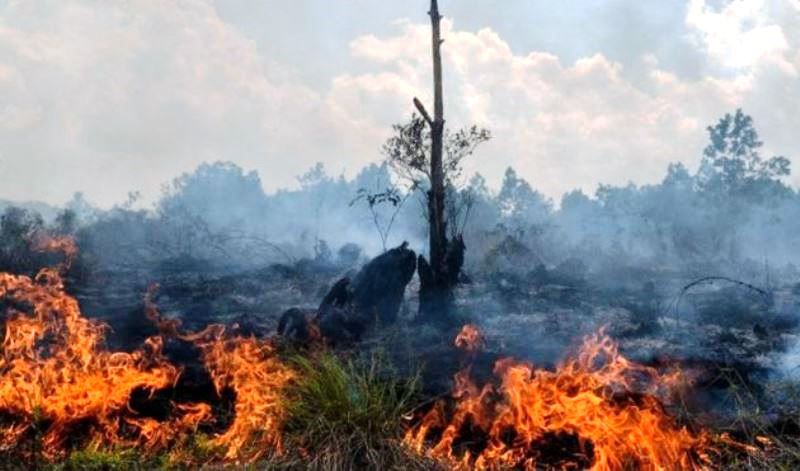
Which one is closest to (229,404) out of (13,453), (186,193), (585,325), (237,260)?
(13,453)

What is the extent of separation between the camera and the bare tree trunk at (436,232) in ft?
50.2

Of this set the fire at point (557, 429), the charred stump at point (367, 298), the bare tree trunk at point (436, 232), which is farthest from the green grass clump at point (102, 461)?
the bare tree trunk at point (436, 232)

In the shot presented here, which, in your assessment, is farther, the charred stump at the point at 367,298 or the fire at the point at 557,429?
the charred stump at the point at 367,298

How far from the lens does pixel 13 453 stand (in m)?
6.15

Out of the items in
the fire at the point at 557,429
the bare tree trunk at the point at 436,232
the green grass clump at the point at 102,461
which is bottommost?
the green grass clump at the point at 102,461

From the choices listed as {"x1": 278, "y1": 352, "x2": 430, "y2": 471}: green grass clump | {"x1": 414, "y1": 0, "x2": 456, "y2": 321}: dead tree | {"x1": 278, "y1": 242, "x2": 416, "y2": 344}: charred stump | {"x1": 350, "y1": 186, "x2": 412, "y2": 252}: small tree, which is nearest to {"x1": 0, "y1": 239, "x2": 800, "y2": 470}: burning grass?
{"x1": 278, "y1": 352, "x2": 430, "y2": 471}: green grass clump

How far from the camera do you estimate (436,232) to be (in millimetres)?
15500

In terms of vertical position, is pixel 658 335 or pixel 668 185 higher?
pixel 668 185

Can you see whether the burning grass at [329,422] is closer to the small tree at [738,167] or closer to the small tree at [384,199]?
the small tree at [384,199]

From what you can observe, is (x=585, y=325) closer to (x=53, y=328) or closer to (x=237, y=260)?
(x=53, y=328)

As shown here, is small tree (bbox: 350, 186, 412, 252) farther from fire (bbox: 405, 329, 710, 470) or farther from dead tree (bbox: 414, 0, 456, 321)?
fire (bbox: 405, 329, 710, 470)

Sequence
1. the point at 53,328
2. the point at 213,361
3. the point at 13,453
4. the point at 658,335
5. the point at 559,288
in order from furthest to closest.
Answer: the point at 559,288 < the point at 658,335 < the point at 53,328 < the point at 213,361 < the point at 13,453

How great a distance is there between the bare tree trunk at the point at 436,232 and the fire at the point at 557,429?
308 inches

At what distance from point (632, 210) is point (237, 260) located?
43.2 m
